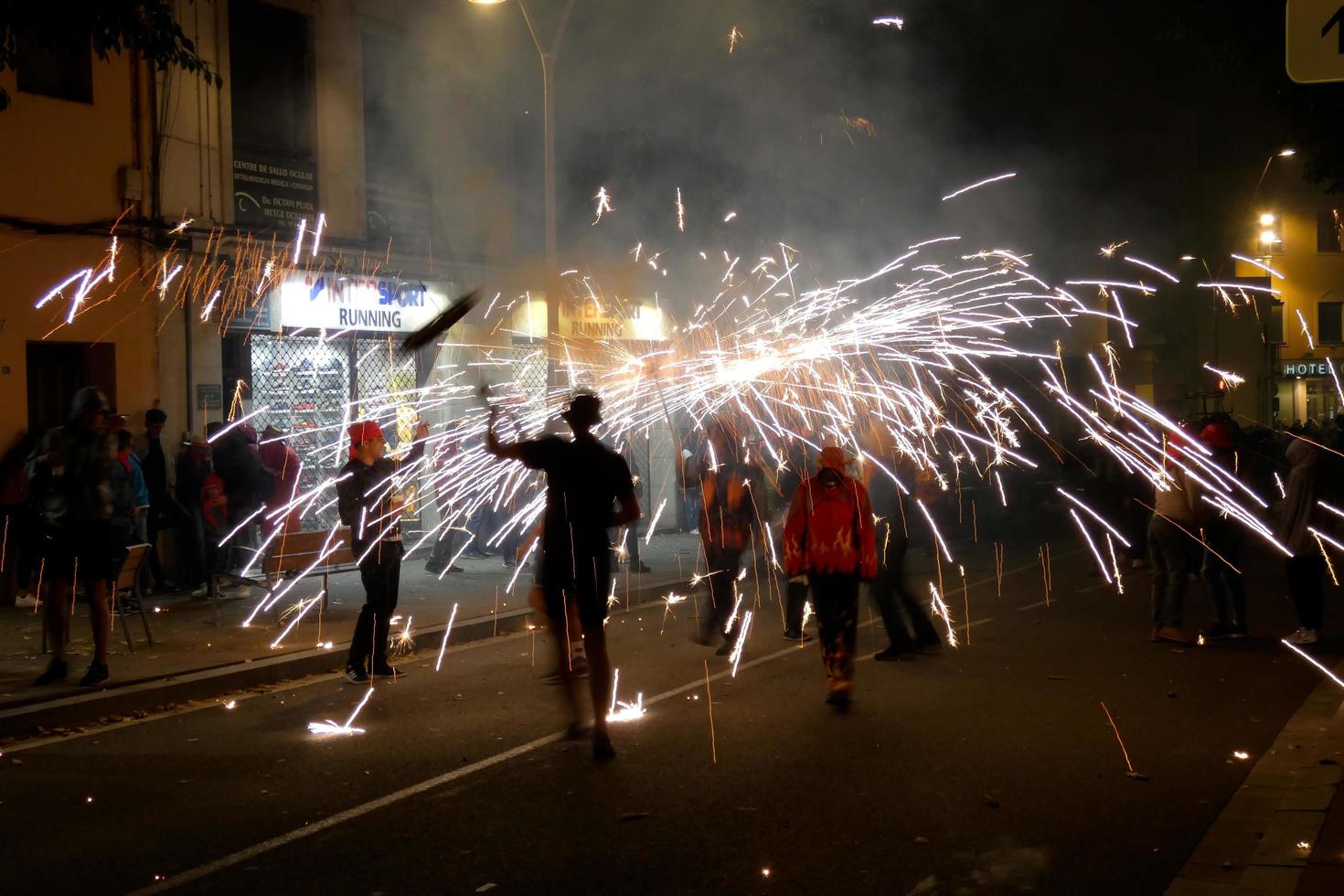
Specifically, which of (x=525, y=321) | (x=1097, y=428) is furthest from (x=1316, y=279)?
(x=525, y=321)

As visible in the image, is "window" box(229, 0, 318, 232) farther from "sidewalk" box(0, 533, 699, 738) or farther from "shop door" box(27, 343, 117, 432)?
"sidewalk" box(0, 533, 699, 738)

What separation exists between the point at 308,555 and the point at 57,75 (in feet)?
19.1

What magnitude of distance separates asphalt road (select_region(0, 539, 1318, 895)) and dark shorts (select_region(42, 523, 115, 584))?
122 cm

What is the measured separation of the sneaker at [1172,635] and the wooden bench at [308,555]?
6.12m

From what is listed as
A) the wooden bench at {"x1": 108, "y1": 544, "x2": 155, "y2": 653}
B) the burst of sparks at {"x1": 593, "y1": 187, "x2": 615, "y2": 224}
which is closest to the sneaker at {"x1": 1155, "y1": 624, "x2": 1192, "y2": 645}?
the wooden bench at {"x1": 108, "y1": 544, "x2": 155, "y2": 653}

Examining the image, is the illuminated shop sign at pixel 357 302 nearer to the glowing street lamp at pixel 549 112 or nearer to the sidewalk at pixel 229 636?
the glowing street lamp at pixel 549 112

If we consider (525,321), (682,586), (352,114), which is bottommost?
(682,586)

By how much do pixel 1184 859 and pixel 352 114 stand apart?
1301cm

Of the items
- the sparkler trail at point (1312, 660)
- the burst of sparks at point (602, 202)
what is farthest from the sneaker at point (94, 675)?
the burst of sparks at point (602, 202)

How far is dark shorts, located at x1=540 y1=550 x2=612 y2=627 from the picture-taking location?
6.21 m

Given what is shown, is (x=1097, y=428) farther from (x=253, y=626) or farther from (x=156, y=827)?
(x=156, y=827)

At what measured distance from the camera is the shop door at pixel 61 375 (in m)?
12.2

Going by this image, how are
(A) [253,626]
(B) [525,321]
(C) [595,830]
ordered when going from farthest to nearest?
1. (B) [525,321]
2. (A) [253,626]
3. (C) [595,830]

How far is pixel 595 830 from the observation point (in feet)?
16.4
